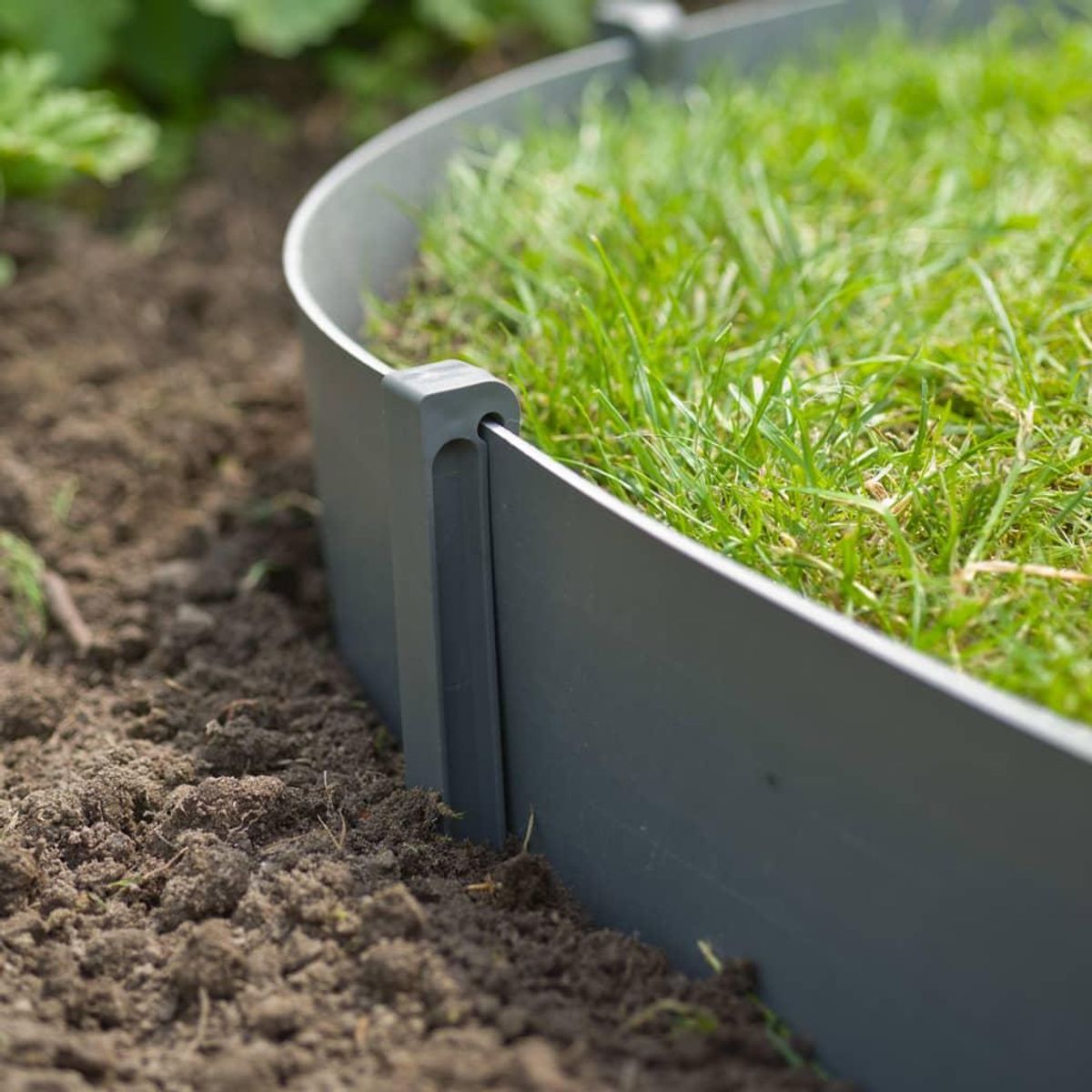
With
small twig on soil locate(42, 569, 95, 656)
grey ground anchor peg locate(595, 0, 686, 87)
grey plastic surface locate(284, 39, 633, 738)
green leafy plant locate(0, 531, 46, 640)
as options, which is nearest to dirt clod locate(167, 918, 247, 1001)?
grey plastic surface locate(284, 39, 633, 738)

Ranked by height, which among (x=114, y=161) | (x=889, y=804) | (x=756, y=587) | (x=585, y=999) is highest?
(x=114, y=161)

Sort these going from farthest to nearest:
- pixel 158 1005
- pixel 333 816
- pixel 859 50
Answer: pixel 859 50
pixel 333 816
pixel 158 1005

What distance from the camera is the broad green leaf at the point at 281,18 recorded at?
387 cm

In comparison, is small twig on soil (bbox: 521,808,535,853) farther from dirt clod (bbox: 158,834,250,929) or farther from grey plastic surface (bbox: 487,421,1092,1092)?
dirt clod (bbox: 158,834,250,929)

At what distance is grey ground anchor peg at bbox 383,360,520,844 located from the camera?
181 cm

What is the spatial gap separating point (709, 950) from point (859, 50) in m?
3.10

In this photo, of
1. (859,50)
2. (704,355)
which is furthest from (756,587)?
(859,50)

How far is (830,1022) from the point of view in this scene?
1.57 m

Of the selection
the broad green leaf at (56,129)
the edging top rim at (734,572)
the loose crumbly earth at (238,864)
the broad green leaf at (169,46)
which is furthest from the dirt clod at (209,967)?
the broad green leaf at (169,46)

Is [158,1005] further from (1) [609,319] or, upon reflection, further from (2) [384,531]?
(1) [609,319]

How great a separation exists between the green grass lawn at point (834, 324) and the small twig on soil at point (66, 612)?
0.73 meters

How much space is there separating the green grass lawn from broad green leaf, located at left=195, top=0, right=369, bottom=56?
0.94 m

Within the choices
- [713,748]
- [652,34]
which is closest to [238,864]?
[713,748]

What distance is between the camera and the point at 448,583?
6.21 feet
